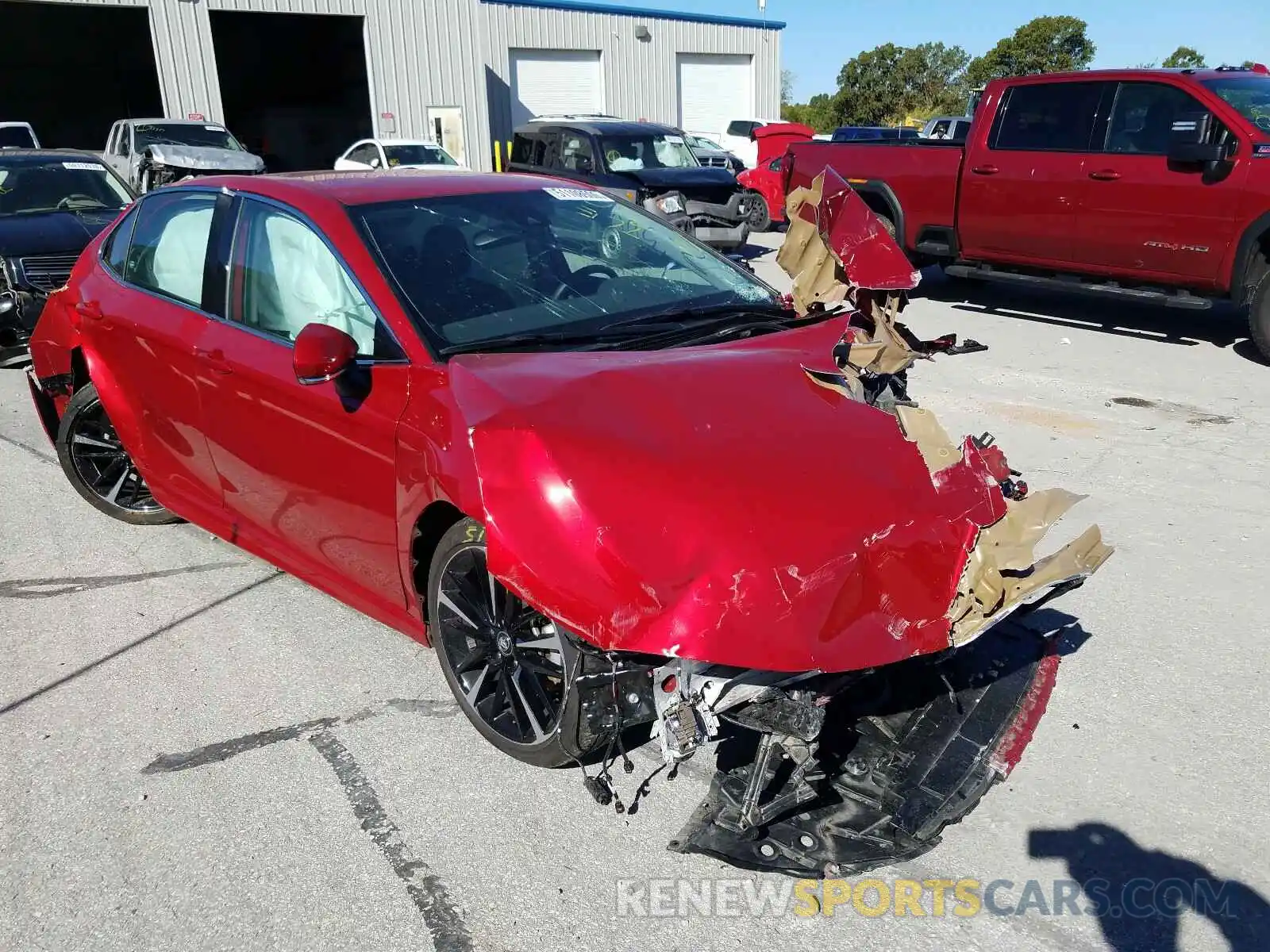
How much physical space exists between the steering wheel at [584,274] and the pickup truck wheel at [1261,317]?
20.6ft

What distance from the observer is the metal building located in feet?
86.4

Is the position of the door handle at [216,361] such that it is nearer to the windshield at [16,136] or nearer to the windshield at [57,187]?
the windshield at [57,187]

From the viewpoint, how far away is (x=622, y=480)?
8.45 feet

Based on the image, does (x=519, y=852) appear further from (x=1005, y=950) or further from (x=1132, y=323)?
(x=1132, y=323)

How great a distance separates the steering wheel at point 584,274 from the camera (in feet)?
A: 12.1

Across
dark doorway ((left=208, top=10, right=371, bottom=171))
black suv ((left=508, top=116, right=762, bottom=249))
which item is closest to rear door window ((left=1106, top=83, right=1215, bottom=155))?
black suv ((left=508, top=116, right=762, bottom=249))

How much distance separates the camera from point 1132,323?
9562 millimetres

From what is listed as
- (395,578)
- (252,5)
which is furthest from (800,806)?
(252,5)

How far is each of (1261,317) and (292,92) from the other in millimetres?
39995

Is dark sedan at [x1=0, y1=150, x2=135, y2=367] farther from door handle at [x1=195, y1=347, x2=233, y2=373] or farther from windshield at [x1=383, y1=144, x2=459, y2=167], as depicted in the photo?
windshield at [x1=383, y1=144, x2=459, y2=167]

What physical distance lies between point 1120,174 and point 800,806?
770 cm

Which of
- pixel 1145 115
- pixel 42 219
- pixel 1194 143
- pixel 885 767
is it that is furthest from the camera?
pixel 42 219

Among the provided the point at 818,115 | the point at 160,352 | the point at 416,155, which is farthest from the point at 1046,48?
the point at 160,352

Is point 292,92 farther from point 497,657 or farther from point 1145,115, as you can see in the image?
point 497,657
